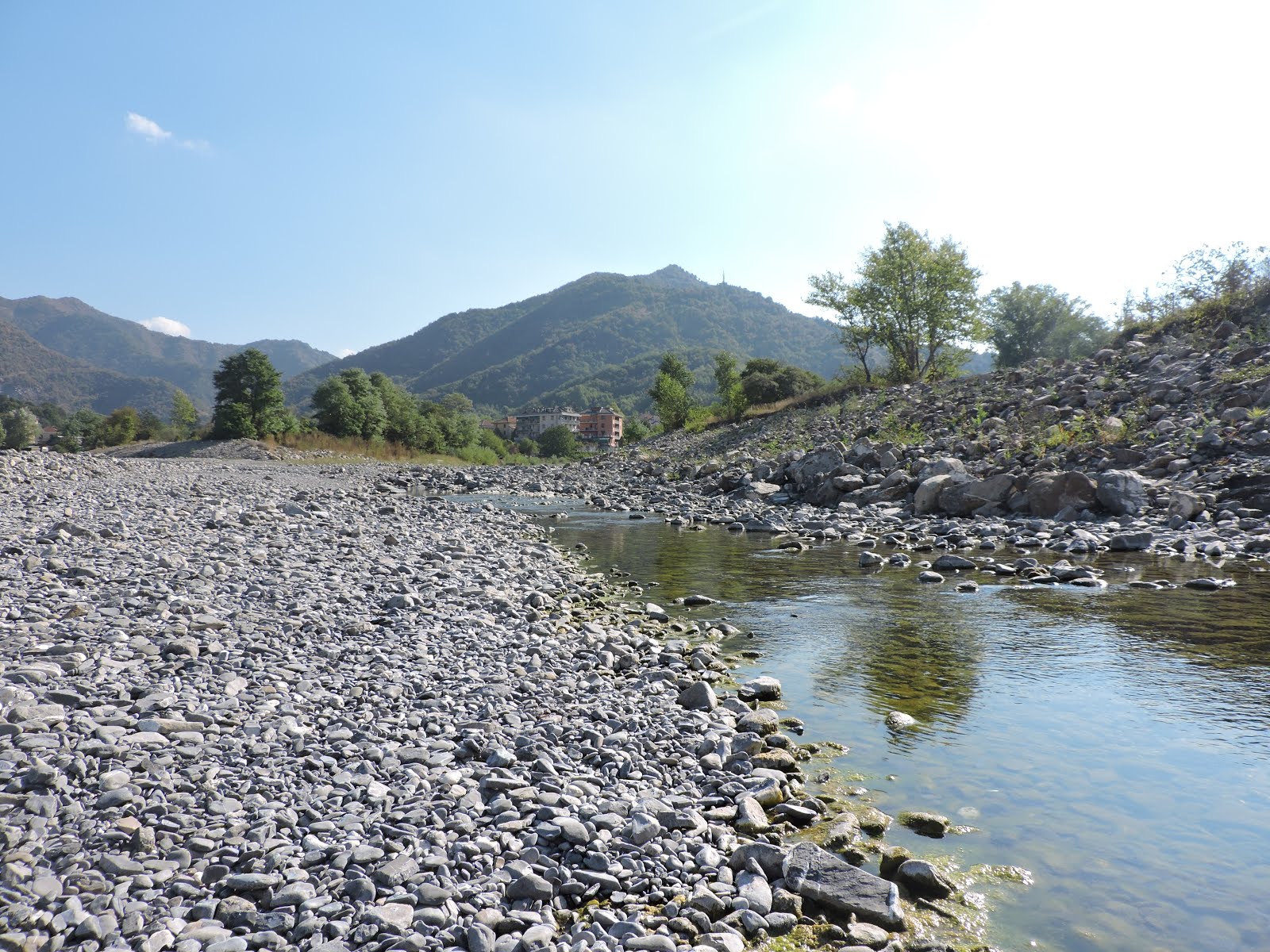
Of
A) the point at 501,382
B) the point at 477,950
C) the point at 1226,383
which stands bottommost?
the point at 477,950

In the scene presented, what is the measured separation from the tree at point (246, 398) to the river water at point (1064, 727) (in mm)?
59856

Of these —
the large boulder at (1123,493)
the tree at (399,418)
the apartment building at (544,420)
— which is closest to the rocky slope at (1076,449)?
the large boulder at (1123,493)

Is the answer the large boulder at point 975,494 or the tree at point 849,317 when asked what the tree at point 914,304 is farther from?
the large boulder at point 975,494

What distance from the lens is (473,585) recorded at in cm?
1073

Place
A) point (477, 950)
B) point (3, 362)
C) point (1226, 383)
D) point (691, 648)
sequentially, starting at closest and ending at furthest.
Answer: point (477, 950) → point (691, 648) → point (1226, 383) → point (3, 362)

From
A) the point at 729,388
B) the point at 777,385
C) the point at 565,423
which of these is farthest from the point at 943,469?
the point at 565,423

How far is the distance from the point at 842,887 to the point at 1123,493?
16.9m

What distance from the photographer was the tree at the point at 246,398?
60219mm

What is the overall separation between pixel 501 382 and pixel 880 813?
19896cm

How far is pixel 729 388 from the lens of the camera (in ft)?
206

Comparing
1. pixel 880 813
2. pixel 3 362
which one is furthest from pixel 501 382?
pixel 880 813

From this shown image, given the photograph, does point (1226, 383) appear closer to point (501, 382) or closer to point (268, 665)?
point (268, 665)

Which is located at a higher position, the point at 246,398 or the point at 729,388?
the point at 729,388

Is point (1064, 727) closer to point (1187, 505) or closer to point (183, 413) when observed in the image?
point (1187, 505)
